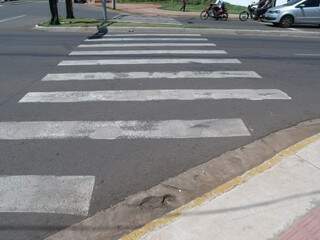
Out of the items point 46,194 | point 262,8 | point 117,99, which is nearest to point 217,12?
point 262,8

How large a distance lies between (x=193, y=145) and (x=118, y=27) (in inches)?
552

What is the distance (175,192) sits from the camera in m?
4.98

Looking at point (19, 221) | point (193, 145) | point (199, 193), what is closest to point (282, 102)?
point (193, 145)

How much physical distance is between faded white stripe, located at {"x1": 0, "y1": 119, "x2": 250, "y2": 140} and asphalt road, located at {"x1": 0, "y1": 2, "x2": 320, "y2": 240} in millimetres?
157

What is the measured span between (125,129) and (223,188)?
2.37m

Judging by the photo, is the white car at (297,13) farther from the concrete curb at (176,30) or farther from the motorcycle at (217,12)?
the motorcycle at (217,12)

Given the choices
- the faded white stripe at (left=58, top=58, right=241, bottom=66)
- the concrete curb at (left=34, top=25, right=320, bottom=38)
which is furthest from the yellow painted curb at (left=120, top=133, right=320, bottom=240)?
the concrete curb at (left=34, top=25, right=320, bottom=38)

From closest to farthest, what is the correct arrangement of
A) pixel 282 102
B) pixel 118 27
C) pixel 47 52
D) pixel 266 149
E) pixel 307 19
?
pixel 266 149 < pixel 282 102 < pixel 47 52 < pixel 118 27 < pixel 307 19

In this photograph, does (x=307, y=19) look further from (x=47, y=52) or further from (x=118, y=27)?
(x=47, y=52)

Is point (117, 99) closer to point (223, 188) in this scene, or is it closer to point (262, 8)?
point (223, 188)

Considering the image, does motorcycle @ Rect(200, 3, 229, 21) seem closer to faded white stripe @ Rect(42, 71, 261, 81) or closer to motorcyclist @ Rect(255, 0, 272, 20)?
motorcyclist @ Rect(255, 0, 272, 20)

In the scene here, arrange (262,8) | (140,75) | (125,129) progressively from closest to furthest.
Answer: (125,129)
(140,75)
(262,8)

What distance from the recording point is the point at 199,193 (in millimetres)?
4938

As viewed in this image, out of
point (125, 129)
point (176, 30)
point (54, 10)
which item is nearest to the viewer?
point (125, 129)
